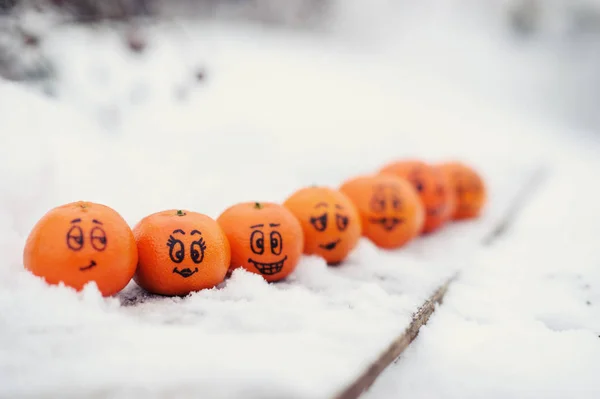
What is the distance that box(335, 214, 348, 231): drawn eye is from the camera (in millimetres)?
2379

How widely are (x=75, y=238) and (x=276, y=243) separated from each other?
0.79m

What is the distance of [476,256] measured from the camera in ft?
8.93

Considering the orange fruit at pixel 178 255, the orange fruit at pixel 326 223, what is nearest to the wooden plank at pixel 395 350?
the orange fruit at pixel 326 223

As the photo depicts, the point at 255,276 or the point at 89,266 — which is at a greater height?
the point at 89,266

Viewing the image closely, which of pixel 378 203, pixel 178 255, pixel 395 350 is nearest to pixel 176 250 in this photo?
pixel 178 255

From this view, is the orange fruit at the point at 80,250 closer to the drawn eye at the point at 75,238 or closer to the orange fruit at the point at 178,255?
the drawn eye at the point at 75,238

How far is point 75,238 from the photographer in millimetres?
1717

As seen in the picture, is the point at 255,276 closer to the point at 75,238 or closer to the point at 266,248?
the point at 266,248

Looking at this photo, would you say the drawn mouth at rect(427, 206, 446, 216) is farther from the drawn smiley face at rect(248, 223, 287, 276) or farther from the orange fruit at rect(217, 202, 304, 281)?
the drawn smiley face at rect(248, 223, 287, 276)

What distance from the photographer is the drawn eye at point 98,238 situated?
5.68 feet

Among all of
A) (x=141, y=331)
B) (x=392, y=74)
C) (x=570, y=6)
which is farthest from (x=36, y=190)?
(x=570, y=6)

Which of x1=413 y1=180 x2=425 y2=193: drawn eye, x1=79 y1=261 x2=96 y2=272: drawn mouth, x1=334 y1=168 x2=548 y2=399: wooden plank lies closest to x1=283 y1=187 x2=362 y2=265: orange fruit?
x1=334 y1=168 x2=548 y2=399: wooden plank

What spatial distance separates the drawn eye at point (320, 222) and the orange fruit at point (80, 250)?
890 mm

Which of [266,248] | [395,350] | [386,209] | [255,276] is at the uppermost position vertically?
[386,209]
